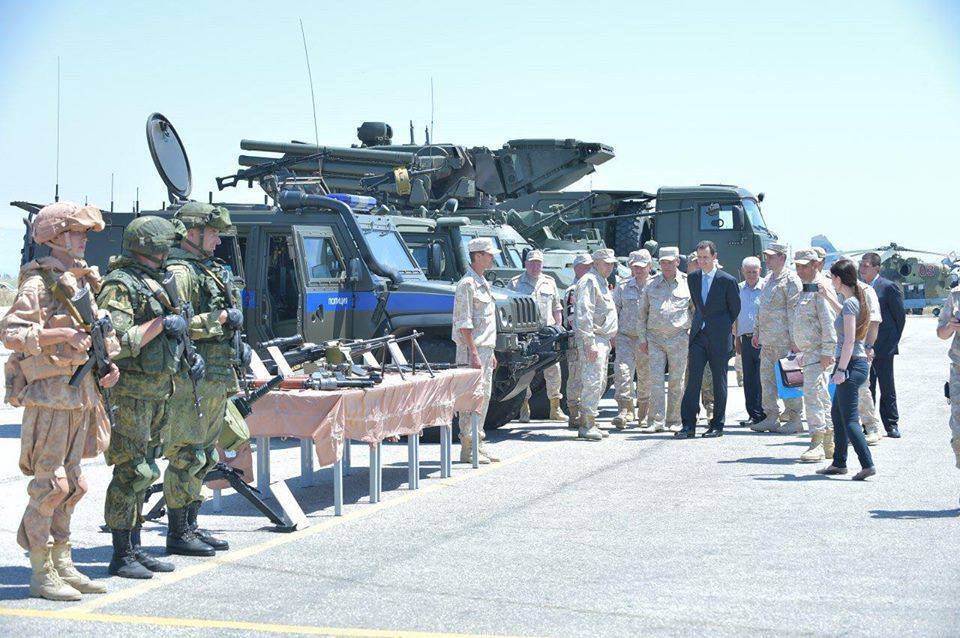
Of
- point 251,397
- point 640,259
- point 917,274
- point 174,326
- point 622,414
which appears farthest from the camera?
point 917,274

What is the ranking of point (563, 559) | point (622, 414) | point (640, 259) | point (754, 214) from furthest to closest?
point (754, 214)
point (622, 414)
point (640, 259)
point (563, 559)

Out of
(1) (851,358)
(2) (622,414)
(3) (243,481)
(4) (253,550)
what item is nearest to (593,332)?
(2) (622,414)

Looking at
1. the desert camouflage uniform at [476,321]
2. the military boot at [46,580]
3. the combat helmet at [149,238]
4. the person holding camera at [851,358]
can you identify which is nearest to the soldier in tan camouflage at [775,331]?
the person holding camera at [851,358]

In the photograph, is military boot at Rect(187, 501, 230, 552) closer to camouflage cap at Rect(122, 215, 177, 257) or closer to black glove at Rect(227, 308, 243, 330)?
black glove at Rect(227, 308, 243, 330)

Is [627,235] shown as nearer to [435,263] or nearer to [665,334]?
[435,263]

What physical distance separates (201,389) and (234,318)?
0.43 meters

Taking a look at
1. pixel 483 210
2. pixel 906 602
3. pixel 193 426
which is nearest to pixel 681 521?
pixel 906 602

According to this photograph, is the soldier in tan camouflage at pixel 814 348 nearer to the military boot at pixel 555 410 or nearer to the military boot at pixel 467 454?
the military boot at pixel 467 454

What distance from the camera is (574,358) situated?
45.8ft

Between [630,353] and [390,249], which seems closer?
[390,249]

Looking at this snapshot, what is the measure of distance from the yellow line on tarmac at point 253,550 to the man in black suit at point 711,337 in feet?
10.4

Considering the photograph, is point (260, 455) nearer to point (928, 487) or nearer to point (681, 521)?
point (681, 521)

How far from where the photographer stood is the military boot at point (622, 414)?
1468cm

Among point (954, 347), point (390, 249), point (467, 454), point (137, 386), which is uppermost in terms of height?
point (390, 249)
